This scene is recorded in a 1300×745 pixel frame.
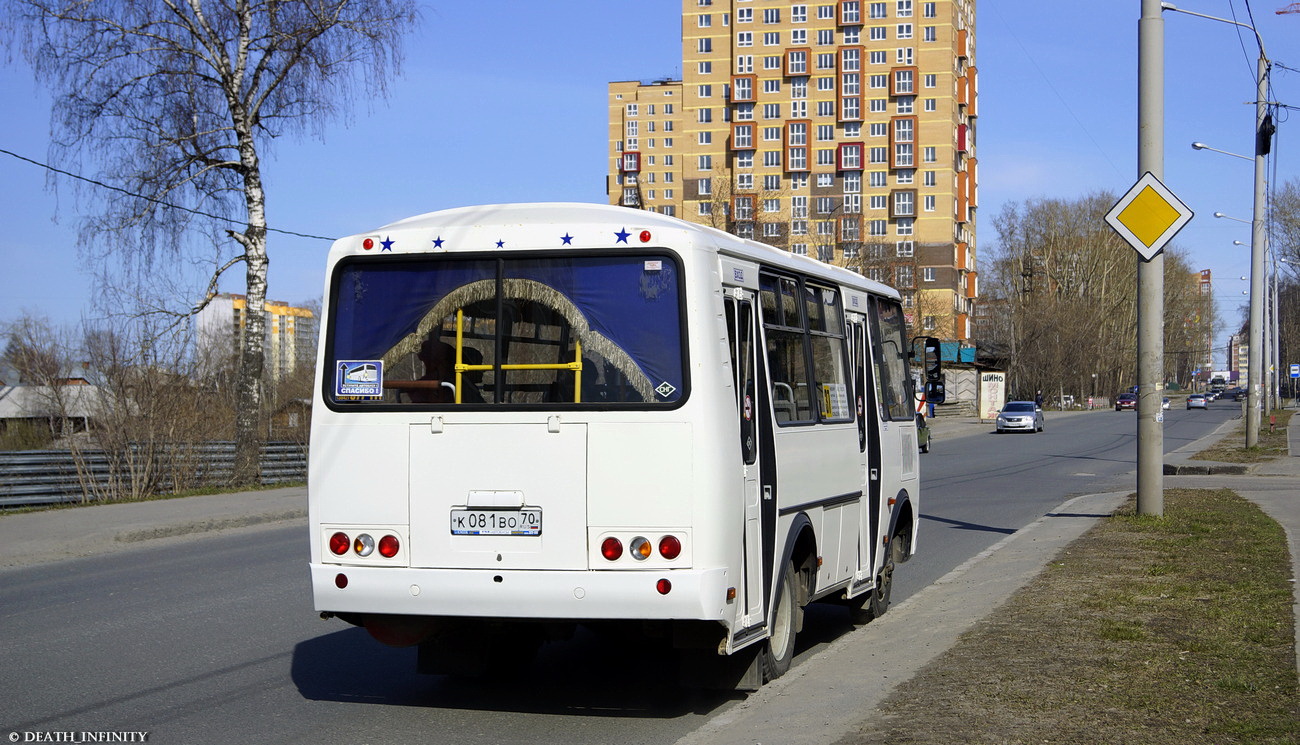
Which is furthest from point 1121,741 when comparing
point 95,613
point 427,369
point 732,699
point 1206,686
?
point 95,613

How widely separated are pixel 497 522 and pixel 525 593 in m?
0.40

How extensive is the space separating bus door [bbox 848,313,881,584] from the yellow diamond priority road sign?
5282 millimetres

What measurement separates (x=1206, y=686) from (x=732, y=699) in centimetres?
257

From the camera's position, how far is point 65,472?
19.9 metres

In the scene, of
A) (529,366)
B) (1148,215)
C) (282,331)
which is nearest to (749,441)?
(529,366)

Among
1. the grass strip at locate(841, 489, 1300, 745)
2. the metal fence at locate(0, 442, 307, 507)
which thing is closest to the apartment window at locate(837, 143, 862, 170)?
the metal fence at locate(0, 442, 307, 507)

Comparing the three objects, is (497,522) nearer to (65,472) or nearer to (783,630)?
(783,630)

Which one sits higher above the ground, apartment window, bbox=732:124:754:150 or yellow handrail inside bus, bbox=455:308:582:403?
apartment window, bbox=732:124:754:150

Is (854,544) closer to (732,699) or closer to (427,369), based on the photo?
(732,699)

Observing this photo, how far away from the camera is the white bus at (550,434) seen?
6.28m

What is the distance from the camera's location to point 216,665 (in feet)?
27.0

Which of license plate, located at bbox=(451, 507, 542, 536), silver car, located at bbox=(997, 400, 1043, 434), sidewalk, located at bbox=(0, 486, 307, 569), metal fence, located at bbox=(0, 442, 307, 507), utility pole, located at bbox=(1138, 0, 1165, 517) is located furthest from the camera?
silver car, located at bbox=(997, 400, 1043, 434)

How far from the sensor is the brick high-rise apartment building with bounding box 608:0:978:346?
11662 cm

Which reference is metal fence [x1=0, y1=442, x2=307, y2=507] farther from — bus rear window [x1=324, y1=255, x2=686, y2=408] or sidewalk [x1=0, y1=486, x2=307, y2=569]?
bus rear window [x1=324, y1=255, x2=686, y2=408]
